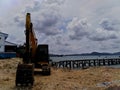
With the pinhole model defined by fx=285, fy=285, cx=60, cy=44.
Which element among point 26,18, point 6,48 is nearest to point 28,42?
point 26,18

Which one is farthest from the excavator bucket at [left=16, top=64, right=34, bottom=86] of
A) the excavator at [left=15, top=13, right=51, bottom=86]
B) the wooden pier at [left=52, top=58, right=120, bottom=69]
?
the wooden pier at [left=52, top=58, right=120, bottom=69]

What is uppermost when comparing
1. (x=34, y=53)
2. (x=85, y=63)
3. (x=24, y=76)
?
(x=34, y=53)

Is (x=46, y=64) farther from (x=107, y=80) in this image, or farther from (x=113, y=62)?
(x=113, y=62)

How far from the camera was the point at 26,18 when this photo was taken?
88.2 ft

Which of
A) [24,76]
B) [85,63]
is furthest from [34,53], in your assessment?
[85,63]

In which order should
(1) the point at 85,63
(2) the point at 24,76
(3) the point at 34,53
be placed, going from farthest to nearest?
(1) the point at 85,63 < (3) the point at 34,53 < (2) the point at 24,76

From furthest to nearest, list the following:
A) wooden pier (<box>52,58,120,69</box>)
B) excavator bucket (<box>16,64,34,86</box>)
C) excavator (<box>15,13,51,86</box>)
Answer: wooden pier (<box>52,58,120,69</box>)
excavator (<box>15,13,51,86</box>)
excavator bucket (<box>16,64,34,86</box>)

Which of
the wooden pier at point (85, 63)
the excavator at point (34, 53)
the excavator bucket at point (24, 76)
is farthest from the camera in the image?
the wooden pier at point (85, 63)

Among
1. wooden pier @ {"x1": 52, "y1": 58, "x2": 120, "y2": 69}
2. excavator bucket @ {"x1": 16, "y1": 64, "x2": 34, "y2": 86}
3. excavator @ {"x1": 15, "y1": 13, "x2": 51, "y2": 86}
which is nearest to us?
excavator bucket @ {"x1": 16, "y1": 64, "x2": 34, "y2": 86}

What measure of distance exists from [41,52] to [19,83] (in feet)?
27.2

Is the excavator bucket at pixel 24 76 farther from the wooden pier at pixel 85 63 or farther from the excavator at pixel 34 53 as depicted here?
the wooden pier at pixel 85 63

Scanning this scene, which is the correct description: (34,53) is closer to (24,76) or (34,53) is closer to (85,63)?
(24,76)

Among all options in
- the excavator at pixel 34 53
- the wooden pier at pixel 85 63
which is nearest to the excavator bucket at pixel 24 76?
the excavator at pixel 34 53

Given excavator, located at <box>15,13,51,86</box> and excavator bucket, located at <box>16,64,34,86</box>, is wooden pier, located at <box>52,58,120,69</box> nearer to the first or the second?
excavator, located at <box>15,13,51,86</box>
